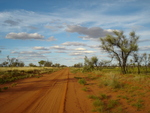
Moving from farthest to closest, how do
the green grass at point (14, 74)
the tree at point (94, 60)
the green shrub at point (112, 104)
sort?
the tree at point (94, 60) < the green grass at point (14, 74) < the green shrub at point (112, 104)

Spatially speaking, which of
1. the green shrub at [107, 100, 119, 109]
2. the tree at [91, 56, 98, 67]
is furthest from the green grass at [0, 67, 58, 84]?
the tree at [91, 56, 98, 67]

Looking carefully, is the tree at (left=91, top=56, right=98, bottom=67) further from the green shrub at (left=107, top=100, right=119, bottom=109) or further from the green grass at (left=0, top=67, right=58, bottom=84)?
the green shrub at (left=107, top=100, right=119, bottom=109)

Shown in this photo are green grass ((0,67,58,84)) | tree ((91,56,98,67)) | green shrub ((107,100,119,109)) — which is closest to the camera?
green shrub ((107,100,119,109))

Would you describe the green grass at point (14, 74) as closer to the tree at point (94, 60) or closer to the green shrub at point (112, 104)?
the green shrub at point (112, 104)

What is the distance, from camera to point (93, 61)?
4781 cm

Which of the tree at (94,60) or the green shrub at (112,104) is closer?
the green shrub at (112,104)

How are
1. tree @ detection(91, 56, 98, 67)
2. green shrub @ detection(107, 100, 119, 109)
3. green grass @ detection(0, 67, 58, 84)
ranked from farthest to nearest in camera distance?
tree @ detection(91, 56, 98, 67) → green grass @ detection(0, 67, 58, 84) → green shrub @ detection(107, 100, 119, 109)

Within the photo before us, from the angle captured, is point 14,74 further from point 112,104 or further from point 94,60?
point 94,60

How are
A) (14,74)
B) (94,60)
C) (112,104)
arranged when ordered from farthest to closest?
(94,60)
(14,74)
(112,104)

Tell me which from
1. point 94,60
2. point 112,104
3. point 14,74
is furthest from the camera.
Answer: point 94,60

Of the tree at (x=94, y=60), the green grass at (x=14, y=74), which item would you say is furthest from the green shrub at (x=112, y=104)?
the tree at (x=94, y=60)

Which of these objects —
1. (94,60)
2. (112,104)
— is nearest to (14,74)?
(112,104)

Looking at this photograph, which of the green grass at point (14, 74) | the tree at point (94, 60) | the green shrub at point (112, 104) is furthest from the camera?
the tree at point (94, 60)

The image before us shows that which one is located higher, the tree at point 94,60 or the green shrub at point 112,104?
the tree at point 94,60
